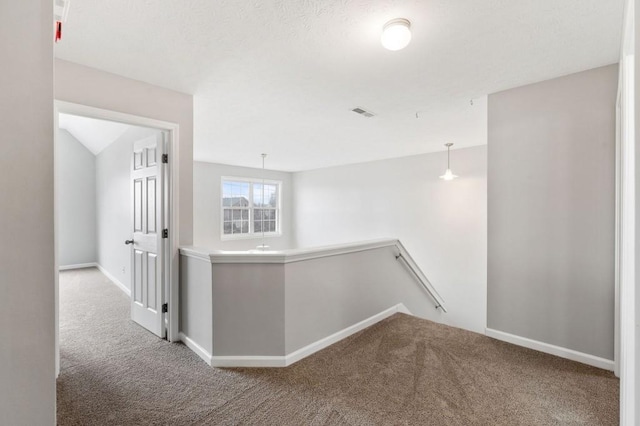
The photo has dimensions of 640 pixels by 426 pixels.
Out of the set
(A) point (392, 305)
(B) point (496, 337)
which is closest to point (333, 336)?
(A) point (392, 305)

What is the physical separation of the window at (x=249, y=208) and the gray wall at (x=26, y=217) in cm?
655

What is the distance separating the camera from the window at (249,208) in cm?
729

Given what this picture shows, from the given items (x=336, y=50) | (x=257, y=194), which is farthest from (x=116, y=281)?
(x=336, y=50)

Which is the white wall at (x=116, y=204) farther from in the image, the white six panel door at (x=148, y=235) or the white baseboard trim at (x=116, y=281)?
the white six panel door at (x=148, y=235)

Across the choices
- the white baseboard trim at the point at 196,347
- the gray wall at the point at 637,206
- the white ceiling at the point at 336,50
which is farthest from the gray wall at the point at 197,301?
the gray wall at the point at 637,206

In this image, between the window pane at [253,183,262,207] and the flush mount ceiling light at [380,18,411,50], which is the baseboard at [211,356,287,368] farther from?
the window pane at [253,183,262,207]

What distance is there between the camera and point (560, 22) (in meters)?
1.82

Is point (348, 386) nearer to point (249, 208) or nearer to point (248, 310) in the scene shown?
point (248, 310)

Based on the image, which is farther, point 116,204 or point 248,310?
point 116,204

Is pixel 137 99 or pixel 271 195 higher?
pixel 137 99

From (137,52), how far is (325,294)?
249 centimetres

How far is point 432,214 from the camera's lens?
575 centimetres

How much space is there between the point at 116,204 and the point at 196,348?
147 inches

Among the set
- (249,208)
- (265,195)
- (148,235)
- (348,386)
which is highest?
(265,195)
